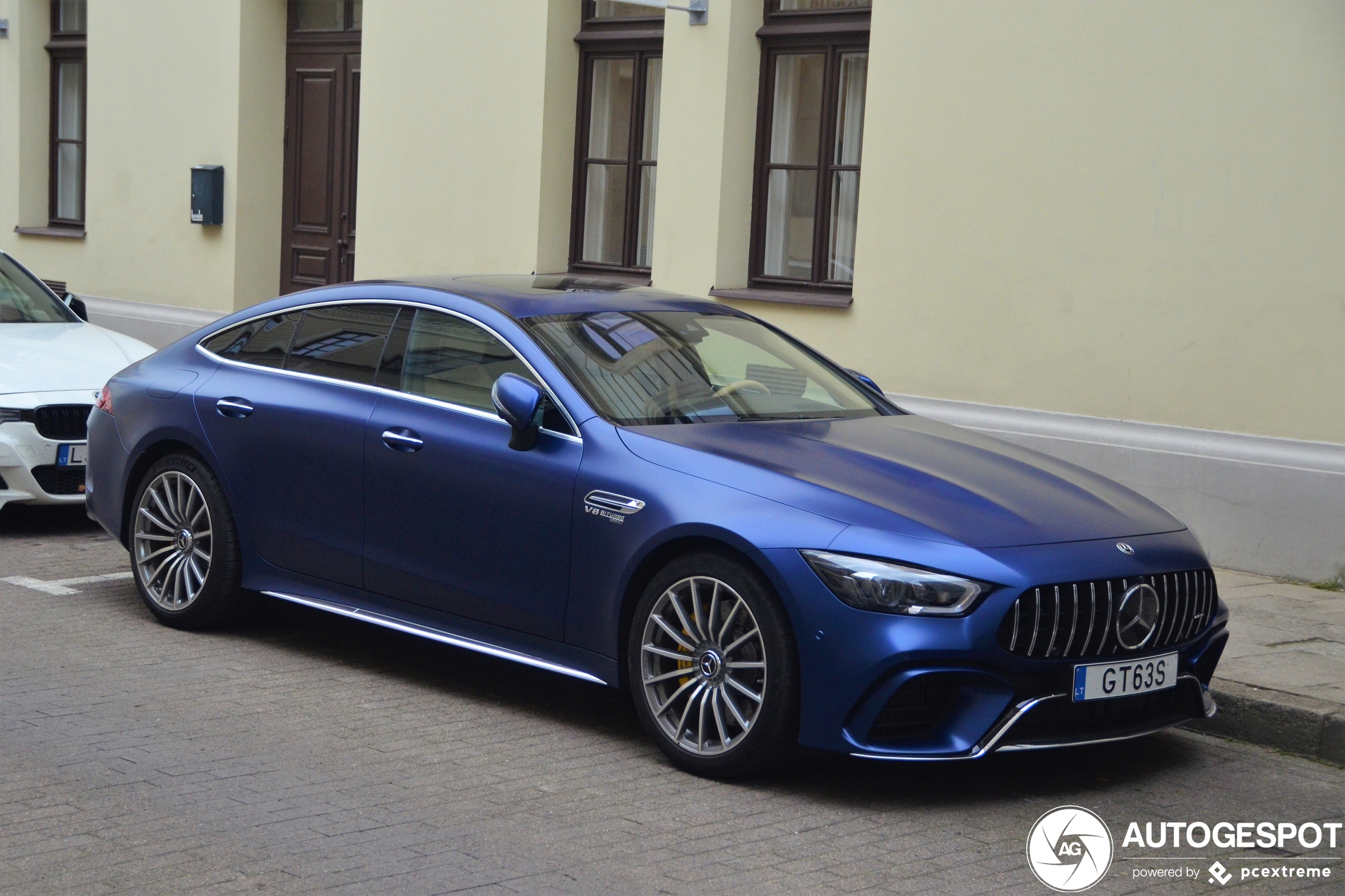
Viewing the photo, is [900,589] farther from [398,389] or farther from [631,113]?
[631,113]

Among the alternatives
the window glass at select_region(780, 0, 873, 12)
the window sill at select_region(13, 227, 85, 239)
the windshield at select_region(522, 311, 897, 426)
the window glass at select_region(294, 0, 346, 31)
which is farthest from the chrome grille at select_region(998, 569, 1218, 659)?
the window sill at select_region(13, 227, 85, 239)

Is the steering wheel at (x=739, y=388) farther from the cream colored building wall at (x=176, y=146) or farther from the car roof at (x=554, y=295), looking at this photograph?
the cream colored building wall at (x=176, y=146)

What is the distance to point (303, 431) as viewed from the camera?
635 centimetres

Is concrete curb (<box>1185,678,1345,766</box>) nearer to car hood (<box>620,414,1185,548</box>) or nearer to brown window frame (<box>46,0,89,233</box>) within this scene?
car hood (<box>620,414,1185,548</box>)

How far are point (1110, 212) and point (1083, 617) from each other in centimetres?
484

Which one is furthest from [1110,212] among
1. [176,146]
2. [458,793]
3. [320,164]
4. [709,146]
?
[176,146]

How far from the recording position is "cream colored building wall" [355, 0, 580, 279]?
1246 centimetres

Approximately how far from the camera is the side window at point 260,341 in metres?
6.77

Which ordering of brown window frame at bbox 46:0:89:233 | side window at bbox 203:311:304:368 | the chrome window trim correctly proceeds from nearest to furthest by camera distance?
1. the chrome window trim
2. side window at bbox 203:311:304:368
3. brown window frame at bbox 46:0:89:233

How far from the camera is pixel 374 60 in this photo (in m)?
13.6

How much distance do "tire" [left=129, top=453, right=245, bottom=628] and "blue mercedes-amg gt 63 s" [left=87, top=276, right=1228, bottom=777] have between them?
0.01 m

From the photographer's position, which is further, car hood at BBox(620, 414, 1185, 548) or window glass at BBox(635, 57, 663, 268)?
window glass at BBox(635, 57, 663, 268)

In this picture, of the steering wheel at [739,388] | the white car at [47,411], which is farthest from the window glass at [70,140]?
the steering wheel at [739,388]

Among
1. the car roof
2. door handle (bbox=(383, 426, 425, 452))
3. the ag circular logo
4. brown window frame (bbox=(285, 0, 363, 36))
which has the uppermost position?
brown window frame (bbox=(285, 0, 363, 36))
